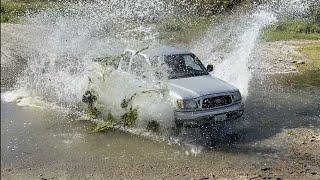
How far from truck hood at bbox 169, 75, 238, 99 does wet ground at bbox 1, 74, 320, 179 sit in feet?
2.58

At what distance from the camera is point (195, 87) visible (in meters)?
9.02

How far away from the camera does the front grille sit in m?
8.79

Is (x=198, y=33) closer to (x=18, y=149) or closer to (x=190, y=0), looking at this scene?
(x=190, y=0)

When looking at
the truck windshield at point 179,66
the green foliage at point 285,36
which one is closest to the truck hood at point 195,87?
the truck windshield at point 179,66

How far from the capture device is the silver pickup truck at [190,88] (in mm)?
8695

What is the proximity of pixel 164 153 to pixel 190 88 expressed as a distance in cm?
160

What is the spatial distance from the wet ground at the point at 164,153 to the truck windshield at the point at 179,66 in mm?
Result: 1401

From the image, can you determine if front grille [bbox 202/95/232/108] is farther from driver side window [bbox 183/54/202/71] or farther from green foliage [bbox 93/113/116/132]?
green foliage [bbox 93/113/116/132]

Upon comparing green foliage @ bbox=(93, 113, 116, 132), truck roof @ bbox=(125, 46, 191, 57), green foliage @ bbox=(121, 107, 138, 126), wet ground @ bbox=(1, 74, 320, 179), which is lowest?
wet ground @ bbox=(1, 74, 320, 179)

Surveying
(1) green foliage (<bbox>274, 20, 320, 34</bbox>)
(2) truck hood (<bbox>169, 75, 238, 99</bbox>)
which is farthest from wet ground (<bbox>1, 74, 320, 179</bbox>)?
(1) green foliage (<bbox>274, 20, 320, 34</bbox>)

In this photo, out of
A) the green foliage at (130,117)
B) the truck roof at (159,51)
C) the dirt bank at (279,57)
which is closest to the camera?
the green foliage at (130,117)

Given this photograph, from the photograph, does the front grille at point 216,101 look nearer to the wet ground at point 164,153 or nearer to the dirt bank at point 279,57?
the wet ground at point 164,153

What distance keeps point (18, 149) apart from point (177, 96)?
3.11 metres

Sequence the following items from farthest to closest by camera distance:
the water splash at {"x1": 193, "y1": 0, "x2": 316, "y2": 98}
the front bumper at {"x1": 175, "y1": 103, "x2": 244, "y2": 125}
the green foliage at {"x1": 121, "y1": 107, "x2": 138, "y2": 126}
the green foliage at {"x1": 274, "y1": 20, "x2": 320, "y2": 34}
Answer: the green foliage at {"x1": 274, "y1": 20, "x2": 320, "y2": 34}, the water splash at {"x1": 193, "y1": 0, "x2": 316, "y2": 98}, the green foliage at {"x1": 121, "y1": 107, "x2": 138, "y2": 126}, the front bumper at {"x1": 175, "y1": 103, "x2": 244, "y2": 125}
